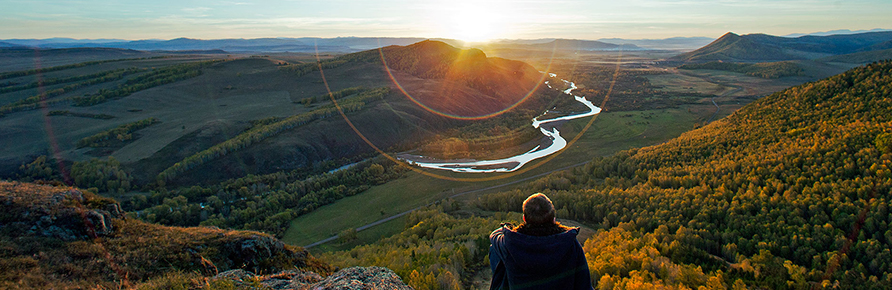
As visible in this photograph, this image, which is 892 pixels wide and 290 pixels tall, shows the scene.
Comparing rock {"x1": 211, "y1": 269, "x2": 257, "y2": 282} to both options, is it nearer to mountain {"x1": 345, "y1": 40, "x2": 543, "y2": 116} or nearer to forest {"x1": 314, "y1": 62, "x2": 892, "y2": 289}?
forest {"x1": 314, "y1": 62, "x2": 892, "y2": 289}

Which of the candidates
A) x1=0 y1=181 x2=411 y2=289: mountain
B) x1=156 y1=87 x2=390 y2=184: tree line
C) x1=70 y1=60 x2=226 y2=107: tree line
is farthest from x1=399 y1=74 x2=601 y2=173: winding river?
x1=70 y1=60 x2=226 y2=107: tree line

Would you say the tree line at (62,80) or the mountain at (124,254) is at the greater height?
the tree line at (62,80)

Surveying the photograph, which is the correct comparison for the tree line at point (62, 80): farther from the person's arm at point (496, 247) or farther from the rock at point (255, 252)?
the person's arm at point (496, 247)

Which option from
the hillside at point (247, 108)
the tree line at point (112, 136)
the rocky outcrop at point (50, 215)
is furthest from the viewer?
the tree line at point (112, 136)

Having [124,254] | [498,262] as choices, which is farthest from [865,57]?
[124,254]

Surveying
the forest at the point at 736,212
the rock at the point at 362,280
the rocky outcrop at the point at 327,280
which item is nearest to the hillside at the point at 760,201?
the forest at the point at 736,212

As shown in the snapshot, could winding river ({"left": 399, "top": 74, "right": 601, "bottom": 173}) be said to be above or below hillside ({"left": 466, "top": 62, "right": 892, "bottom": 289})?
below
